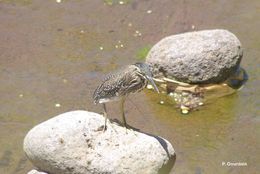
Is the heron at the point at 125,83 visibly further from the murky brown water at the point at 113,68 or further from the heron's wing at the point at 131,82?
the murky brown water at the point at 113,68

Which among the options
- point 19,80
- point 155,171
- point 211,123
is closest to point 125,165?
point 155,171

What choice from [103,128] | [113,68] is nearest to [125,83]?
[103,128]

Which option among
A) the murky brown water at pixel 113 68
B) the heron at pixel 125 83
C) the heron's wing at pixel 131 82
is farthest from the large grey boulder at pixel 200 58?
the heron's wing at pixel 131 82

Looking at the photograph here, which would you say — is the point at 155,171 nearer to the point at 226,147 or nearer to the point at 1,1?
the point at 226,147

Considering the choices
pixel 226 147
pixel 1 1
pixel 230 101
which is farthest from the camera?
pixel 1 1

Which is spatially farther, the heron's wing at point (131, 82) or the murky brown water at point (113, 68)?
the murky brown water at point (113, 68)

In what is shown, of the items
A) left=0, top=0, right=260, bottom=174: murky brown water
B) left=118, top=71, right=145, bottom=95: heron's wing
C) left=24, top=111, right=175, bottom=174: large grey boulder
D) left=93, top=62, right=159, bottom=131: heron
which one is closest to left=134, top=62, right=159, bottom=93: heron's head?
left=93, top=62, right=159, bottom=131: heron
